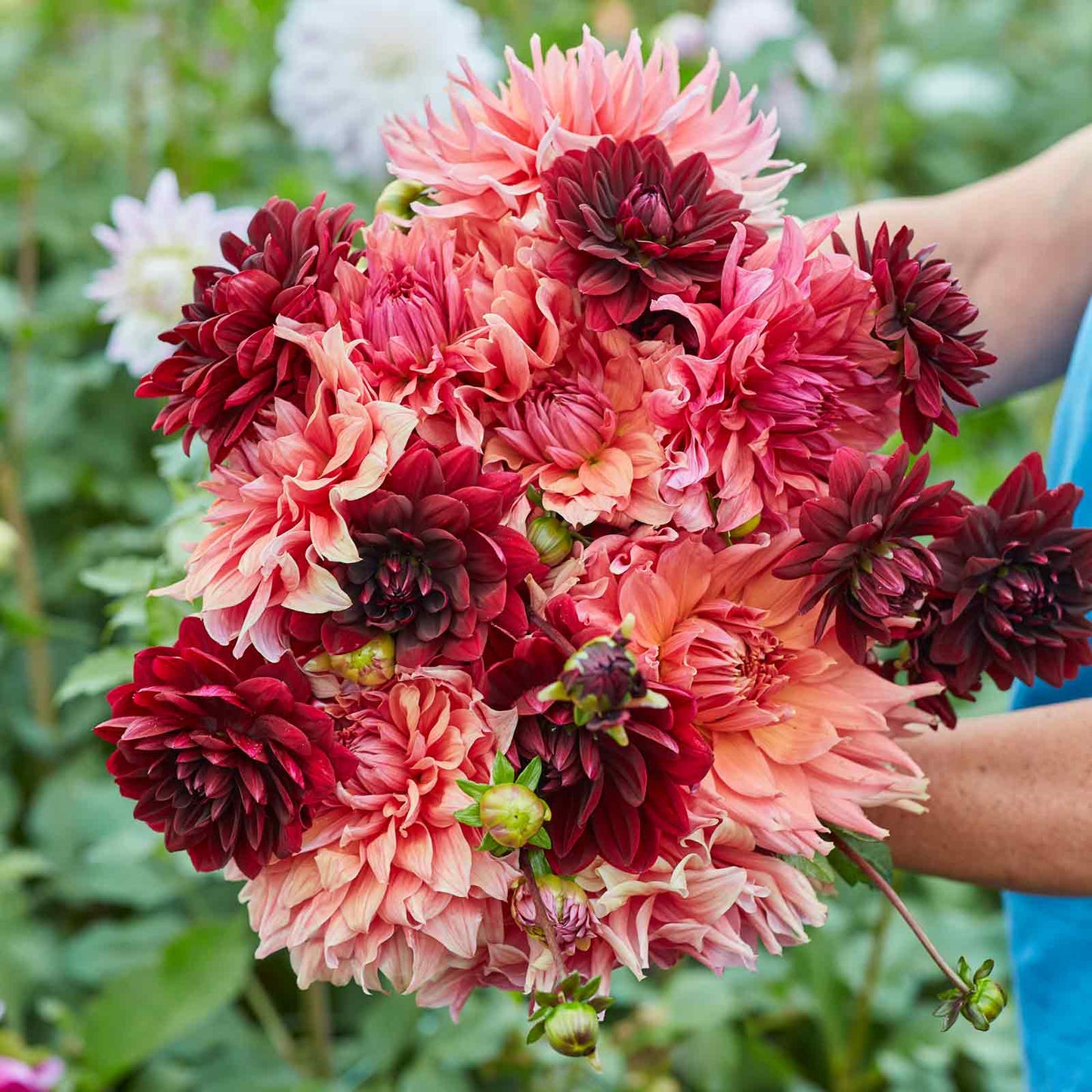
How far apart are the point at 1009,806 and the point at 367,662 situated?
344 mm

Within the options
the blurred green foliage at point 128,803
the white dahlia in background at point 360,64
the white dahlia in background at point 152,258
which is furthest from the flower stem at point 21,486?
the white dahlia in background at point 360,64

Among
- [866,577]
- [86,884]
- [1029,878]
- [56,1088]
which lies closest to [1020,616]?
[866,577]

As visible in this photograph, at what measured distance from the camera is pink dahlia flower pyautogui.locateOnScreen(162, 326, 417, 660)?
1.47ft

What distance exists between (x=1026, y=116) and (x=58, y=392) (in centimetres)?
203

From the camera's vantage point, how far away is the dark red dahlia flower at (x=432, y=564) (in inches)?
17.7

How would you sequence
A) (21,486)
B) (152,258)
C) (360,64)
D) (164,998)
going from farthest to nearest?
(360,64), (21,486), (164,998), (152,258)

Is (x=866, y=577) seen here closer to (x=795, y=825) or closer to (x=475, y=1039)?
(x=795, y=825)

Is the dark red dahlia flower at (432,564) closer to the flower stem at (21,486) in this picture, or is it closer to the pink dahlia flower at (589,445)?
the pink dahlia flower at (589,445)

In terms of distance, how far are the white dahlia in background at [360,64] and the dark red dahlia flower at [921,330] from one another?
1131mm

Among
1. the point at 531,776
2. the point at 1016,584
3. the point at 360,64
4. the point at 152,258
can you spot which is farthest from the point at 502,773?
the point at 360,64

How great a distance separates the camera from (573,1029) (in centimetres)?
43

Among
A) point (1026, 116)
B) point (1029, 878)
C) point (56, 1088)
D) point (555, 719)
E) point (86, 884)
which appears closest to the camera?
point (555, 719)

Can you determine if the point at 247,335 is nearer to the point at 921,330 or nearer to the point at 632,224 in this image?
the point at 632,224

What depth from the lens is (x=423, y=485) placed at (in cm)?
45
